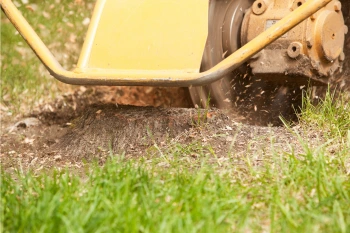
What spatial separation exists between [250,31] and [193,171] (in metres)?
1.05

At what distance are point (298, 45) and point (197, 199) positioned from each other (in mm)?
1264

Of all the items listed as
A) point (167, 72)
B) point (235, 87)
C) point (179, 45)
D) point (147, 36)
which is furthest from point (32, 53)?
point (167, 72)

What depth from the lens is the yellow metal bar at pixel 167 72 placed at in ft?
8.39

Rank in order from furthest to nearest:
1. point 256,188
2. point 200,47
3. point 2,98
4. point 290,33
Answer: point 2,98, point 290,33, point 200,47, point 256,188

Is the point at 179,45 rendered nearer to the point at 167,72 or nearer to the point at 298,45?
the point at 167,72

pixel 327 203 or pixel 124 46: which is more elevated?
pixel 124 46

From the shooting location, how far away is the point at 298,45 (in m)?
3.00

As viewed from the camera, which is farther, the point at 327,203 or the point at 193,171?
the point at 193,171

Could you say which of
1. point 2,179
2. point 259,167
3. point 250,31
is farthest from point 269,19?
point 2,179

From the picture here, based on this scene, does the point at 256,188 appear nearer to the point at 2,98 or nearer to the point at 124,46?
the point at 124,46

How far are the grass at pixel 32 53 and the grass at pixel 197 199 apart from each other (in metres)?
1.88

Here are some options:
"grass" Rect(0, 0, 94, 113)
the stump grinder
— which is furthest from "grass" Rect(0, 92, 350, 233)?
"grass" Rect(0, 0, 94, 113)

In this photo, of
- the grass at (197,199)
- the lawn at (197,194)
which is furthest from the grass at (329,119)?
the grass at (197,199)

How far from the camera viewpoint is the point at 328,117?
2.97 metres
